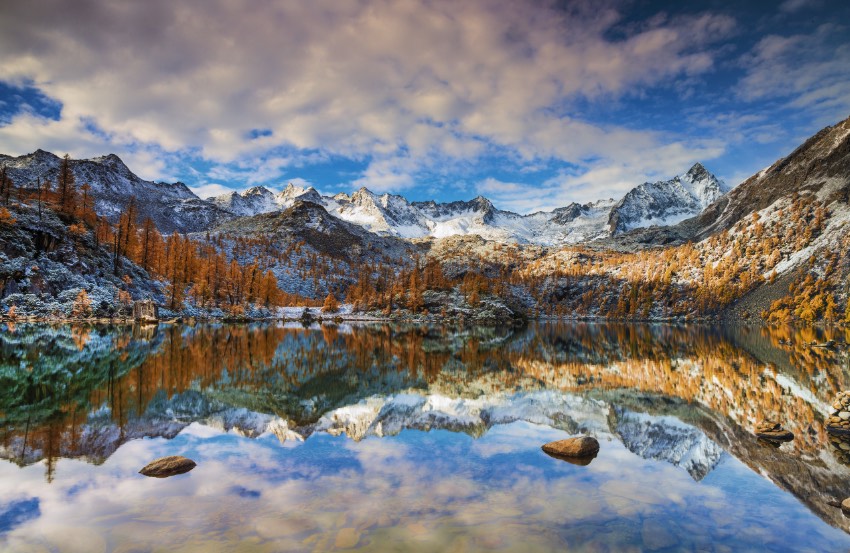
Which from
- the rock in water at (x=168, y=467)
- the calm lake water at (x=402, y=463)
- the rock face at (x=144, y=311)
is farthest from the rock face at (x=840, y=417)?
the rock face at (x=144, y=311)

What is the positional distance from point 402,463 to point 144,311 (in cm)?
8547

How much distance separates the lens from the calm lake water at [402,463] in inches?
378

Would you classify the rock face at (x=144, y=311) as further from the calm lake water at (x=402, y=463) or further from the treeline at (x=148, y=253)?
the calm lake water at (x=402, y=463)

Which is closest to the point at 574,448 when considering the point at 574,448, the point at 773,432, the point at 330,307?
the point at 574,448

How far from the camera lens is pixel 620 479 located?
13.3m

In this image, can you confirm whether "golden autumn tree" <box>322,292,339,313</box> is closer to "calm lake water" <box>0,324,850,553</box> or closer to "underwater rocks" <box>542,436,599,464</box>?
"calm lake water" <box>0,324,850,553</box>

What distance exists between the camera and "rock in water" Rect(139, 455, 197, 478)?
499 inches

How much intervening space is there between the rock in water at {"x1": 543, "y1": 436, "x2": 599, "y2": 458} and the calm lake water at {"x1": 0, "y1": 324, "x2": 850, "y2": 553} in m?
0.64

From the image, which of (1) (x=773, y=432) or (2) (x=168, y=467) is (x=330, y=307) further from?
(1) (x=773, y=432)

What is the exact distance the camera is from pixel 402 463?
14398mm

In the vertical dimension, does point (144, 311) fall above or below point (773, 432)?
above

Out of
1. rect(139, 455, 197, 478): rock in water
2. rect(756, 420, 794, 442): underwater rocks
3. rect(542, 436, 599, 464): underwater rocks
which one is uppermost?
rect(139, 455, 197, 478): rock in water

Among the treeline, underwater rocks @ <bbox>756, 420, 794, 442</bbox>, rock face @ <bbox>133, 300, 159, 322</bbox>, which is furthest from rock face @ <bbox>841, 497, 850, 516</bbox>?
the treeline

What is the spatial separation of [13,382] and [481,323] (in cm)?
10994
